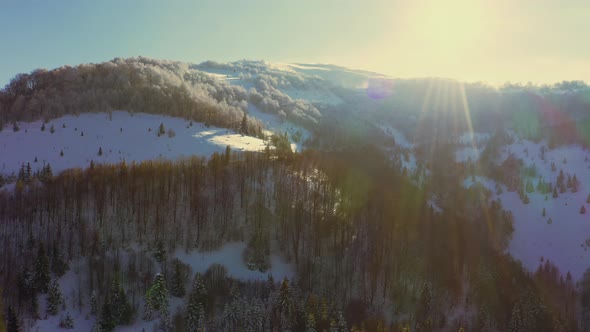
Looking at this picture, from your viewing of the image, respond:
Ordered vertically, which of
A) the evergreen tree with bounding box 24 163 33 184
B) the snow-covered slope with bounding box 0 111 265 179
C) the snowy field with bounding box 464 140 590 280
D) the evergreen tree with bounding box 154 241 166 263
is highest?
the snow-covered slope with bounding box 0 111 265 179

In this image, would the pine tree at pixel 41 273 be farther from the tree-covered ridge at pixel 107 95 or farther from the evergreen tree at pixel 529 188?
the evergreen tree at pixel 529 188

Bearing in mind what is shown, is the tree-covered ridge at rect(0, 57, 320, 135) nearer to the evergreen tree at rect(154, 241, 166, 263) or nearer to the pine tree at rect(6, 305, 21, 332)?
the evergreen tree at rect(154, 241, 166, 263)

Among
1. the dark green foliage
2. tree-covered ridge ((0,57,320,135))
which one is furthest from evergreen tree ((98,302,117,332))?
tree-covered ridge ((0,57,320,135))

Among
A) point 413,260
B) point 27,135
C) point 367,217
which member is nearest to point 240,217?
point 367,217

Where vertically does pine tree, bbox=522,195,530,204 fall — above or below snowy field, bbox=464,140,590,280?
above

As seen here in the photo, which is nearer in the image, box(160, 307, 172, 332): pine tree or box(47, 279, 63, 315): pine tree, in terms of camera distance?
box(47, 279, 63, 315): pine tree

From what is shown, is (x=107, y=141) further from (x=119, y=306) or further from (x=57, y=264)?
(x=119, y=306)

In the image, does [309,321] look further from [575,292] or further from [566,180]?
[566,180]
